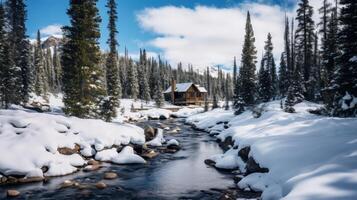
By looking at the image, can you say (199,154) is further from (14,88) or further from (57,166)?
(14,88)

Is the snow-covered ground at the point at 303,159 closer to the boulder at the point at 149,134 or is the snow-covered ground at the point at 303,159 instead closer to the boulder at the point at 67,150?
the boulder at the point at 67,150

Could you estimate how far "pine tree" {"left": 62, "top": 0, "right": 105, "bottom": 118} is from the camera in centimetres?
2719

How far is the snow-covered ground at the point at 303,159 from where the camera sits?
9164 mm

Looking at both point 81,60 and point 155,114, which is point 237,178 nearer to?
point 81,60

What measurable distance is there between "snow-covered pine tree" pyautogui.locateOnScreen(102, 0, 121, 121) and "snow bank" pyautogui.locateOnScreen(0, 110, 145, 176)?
31.4ft

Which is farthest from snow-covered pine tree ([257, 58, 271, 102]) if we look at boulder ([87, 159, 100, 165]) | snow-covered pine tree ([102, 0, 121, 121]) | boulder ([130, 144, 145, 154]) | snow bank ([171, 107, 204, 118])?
boulder ([87, 159, 100, 165])

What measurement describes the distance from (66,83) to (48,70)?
8230cm

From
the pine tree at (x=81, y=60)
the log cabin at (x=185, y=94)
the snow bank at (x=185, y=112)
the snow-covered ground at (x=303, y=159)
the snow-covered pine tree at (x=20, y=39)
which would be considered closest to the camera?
the snow-covered ground at (x=303, y=159)

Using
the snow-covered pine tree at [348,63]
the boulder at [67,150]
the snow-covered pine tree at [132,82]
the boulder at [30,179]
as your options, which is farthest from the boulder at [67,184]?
the snow-covered pine tree at [132,82]

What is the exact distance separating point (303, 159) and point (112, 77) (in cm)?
3016

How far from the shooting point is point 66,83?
2716 centimetres

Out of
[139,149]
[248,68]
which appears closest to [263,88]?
[248,68]

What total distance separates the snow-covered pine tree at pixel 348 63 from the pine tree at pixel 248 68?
77.7 feet

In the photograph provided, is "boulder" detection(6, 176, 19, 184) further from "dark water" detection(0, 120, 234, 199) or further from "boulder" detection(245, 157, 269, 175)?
"boulder" detection(245, 157, 269, 175)
